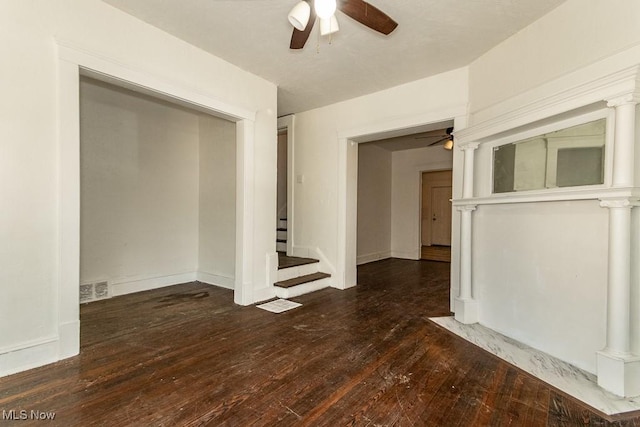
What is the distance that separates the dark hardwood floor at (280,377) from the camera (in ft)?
5.47

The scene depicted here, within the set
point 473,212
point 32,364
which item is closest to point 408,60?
point 473,212

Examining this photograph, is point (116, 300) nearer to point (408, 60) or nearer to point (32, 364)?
point (32, 364)

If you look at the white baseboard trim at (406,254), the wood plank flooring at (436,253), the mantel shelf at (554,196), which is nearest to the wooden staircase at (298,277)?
the mantel shelf at (554,196)

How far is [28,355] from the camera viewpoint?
2062 mm

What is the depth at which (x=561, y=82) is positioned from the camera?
2289mm

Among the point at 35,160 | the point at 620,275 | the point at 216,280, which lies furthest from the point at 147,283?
the point at 620,275

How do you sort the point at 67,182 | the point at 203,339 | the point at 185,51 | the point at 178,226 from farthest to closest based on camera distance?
the point at 178,226 < the point at 185,51 < the point at 203,339 < the point at 67,182

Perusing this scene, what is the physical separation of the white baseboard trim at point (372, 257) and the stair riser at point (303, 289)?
2.25 meters

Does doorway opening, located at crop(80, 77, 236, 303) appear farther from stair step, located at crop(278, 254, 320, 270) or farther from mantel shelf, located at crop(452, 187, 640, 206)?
mantel shelf, located at crop(452, 187, 640, 206)

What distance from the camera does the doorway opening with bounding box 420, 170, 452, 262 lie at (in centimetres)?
900

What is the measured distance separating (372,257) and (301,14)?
580 cm

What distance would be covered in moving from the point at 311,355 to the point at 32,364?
1909 millimetres

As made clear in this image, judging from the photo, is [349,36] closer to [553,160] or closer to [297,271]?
[553,160]

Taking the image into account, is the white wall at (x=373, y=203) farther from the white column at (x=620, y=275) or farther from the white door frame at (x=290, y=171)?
the white column at (x=620, y=275)
